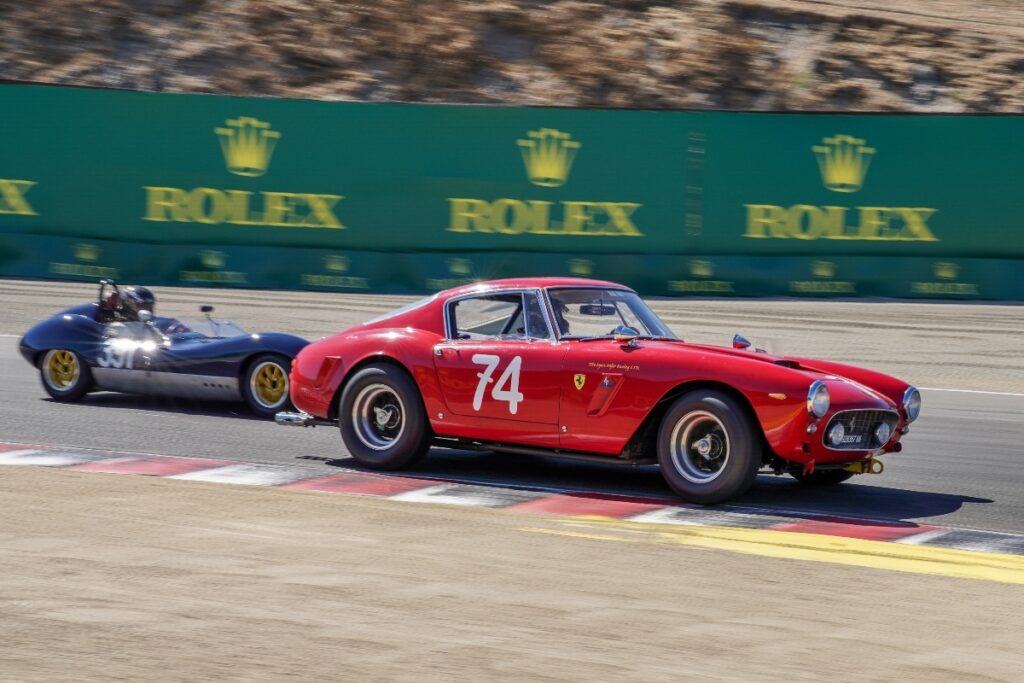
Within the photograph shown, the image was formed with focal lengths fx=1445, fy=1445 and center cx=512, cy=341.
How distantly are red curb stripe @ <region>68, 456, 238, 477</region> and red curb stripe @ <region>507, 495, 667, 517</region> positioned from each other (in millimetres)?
2062

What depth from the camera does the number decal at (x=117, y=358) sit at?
1089 cm

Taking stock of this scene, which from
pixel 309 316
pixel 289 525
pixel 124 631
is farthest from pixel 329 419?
pixel 309 316

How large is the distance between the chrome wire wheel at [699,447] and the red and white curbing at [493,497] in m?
0.18

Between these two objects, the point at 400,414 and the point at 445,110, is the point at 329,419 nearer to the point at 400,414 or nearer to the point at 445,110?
the point at 400,414

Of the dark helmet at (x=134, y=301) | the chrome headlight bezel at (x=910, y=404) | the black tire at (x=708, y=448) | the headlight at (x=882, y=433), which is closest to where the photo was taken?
the black tire at (x=708, y=448)

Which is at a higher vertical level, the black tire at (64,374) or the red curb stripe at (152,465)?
the black tire at (64,374)

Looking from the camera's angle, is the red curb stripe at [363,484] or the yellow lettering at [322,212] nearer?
the red curb stripe at [363,484]

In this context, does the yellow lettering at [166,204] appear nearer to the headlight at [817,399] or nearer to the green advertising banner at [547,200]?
the green advertising banner at [547,200]

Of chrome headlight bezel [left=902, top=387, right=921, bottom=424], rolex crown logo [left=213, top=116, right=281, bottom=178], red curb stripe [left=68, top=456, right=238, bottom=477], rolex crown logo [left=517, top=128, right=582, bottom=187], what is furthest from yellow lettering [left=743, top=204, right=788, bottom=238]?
red curb stripe [left=68, top=456, right=238, bottom=477]

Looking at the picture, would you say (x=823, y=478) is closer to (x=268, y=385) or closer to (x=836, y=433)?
(x=836, y=433)

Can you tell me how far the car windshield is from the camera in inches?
317

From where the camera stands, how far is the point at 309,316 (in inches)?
642

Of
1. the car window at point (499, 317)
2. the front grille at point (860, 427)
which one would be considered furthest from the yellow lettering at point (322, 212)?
the front grille at point (860, 427)

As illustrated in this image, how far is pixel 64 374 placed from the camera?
36.8 ft
